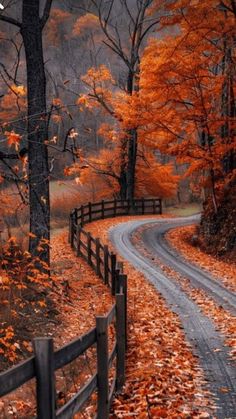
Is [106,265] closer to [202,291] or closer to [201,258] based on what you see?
[202,291]

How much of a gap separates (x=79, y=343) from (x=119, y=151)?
3399cm

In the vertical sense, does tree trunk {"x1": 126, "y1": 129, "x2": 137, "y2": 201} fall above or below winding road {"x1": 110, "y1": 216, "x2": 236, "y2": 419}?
above

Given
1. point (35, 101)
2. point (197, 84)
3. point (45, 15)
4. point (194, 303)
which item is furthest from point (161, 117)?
point (194, 303)

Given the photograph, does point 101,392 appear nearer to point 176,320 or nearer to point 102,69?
point 176,320

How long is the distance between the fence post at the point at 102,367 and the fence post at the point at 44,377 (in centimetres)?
185

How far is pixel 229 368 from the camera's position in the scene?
820cm

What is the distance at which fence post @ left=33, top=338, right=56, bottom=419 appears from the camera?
12.1ft

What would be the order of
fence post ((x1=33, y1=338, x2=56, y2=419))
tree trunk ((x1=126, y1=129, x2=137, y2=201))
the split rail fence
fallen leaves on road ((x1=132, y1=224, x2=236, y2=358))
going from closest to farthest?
1. the split rail fence
2. fence post ((x1=33, y1=338, x2=56, y2=419))
3. fallen leaves on road ((x1=132, y1=224, x2=236, y2=358))
4. tree trunk ((x1=126, y1=129, x2=137, y2=201))

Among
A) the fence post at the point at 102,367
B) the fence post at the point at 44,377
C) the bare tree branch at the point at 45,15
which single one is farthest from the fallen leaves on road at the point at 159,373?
the bare tree branch at the point at 45,15

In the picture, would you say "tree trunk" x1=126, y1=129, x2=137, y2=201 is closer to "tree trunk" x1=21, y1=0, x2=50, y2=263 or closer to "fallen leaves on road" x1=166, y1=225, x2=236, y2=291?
"fallen leaves on road" x1=166, y1=225, x2=236, y2=291

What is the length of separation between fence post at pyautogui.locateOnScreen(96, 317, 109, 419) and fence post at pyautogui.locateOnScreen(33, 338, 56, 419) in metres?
1.85

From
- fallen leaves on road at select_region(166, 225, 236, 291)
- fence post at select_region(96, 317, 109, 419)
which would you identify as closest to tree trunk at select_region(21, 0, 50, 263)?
fence post at select_region(96, 317, 109, 419)

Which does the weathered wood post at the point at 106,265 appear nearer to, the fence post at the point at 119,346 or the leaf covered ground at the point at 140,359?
the leaf covered ground at the point at 140,359

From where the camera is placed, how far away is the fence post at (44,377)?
368 centimetres
